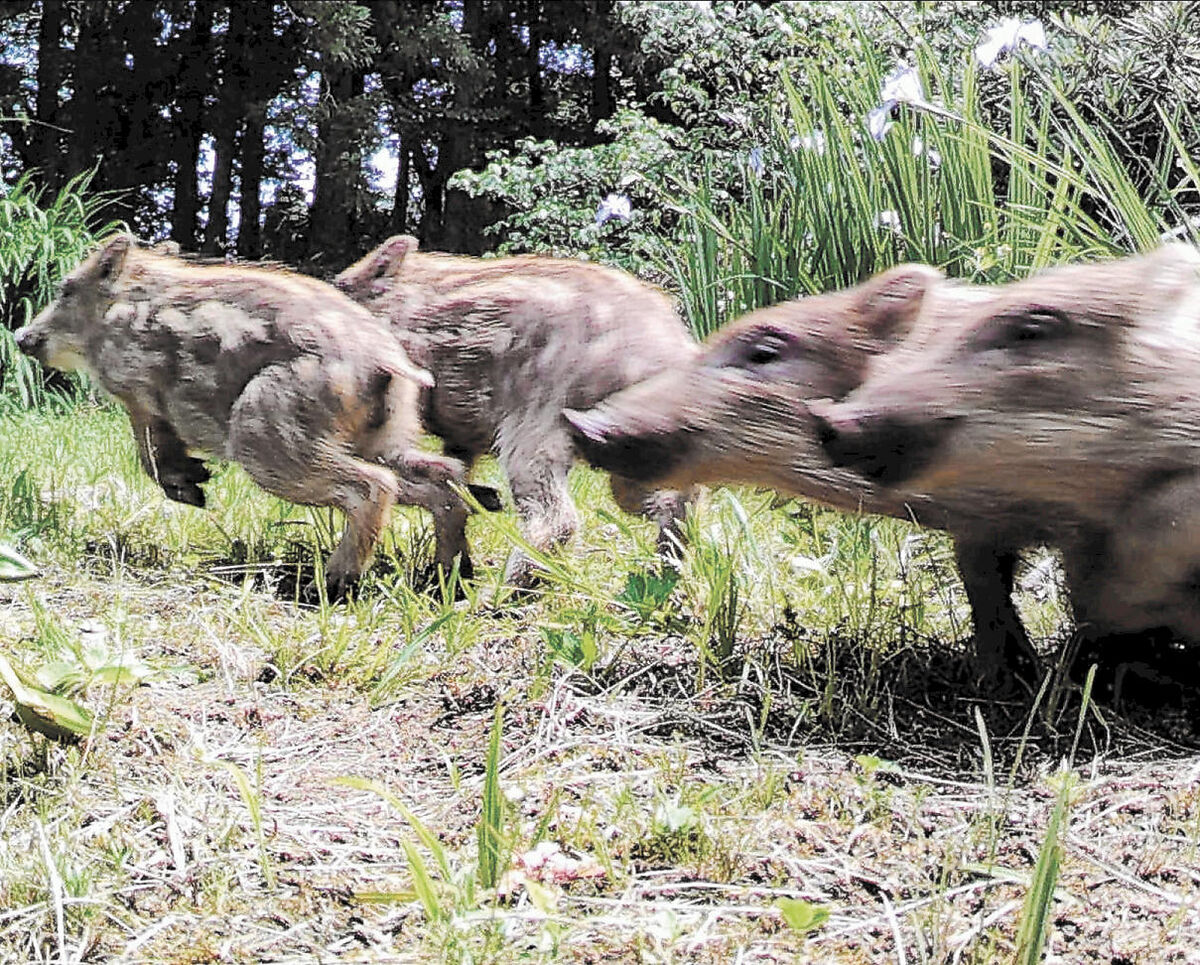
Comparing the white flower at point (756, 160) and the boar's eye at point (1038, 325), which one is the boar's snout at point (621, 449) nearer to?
the boar's eye at point (1038, 325)

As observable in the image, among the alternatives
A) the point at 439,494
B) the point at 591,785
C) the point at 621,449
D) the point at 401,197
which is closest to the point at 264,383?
the point at 439,494

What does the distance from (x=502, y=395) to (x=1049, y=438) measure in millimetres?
1644

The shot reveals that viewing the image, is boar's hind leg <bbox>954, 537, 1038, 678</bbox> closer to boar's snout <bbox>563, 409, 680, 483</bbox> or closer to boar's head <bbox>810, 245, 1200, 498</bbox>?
boar's head <bbox>810, 245, 1200, 498</bbox>

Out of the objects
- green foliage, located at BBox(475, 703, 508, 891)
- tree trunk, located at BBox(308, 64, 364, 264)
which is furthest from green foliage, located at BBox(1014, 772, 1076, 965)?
tree trunk, located at BBox(308, 64, 364, 264)

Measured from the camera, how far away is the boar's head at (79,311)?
3.29 meters

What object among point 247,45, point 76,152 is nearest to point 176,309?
point 76,152

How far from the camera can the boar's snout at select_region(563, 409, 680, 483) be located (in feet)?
6.21

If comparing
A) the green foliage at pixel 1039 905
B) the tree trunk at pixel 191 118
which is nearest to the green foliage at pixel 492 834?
the green foliage at pixel 1039 905

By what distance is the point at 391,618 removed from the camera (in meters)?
2.47

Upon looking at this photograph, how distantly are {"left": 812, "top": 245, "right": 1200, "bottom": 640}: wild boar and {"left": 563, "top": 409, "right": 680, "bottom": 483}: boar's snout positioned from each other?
0.84 ft

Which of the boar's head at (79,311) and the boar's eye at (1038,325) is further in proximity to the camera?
the boar's head at (79,311)

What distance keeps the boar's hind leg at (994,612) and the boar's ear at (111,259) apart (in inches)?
93.8

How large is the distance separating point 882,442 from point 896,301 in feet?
0.91

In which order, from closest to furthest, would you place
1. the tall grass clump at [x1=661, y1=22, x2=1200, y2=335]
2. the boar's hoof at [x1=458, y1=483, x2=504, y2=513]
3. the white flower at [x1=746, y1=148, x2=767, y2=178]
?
the tall grass clump at [x1=661, y1=22, x2=1200, y2=335], the boar's hoof at [x1=458, y1=483, x2=504, y2=513], the white flower at [x1=746, y1=148, x2=767, y2=178]
